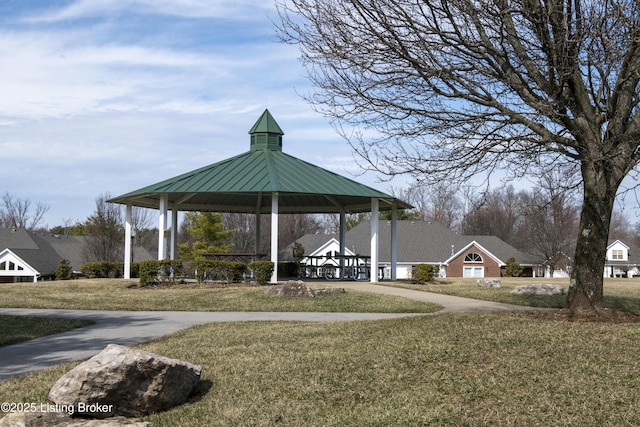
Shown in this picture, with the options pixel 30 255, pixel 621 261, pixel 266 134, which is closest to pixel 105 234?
pixel 30 255

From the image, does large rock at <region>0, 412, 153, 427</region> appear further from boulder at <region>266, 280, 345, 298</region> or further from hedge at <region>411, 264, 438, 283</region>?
hedge at <region>411, 264, 438, 283</region>

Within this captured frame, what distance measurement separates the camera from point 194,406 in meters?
7.12

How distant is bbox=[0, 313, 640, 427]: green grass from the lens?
6508 mm

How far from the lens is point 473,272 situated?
55938mm

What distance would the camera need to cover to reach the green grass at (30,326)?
11852mm

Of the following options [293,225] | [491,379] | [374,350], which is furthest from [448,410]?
[293,225]

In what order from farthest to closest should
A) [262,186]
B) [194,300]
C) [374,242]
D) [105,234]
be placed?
[105,234], [374,242], [262,186], [194,300]

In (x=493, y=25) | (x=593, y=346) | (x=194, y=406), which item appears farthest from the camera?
(x=493, y=25)

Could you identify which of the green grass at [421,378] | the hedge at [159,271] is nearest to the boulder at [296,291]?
the hedge at [159,271]

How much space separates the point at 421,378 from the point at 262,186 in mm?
16785

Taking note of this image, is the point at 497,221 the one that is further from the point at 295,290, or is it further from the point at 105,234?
the point at 295,290

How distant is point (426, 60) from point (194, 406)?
6.43m

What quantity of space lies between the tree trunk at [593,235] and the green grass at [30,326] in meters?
9.21

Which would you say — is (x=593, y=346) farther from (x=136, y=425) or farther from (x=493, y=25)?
(x=136, y=425)
